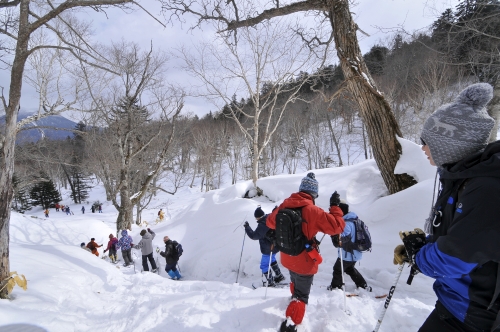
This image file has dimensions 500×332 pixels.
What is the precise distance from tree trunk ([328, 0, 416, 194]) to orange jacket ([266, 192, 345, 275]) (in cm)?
349

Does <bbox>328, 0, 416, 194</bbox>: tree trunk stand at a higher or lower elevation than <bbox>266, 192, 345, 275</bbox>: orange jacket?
higher

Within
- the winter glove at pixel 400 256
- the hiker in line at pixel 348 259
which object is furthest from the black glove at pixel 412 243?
the hiker in line at pixel 348 259

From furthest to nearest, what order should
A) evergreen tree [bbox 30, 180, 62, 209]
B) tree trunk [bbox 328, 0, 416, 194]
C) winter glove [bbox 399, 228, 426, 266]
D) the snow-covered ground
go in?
evergreen tree [bbox 30, 180, 62, 209], tree trunk [bbox 328, 0, 416, 194], the snow-covered ground, winter glove [bbox 399, 228, 426, 266]

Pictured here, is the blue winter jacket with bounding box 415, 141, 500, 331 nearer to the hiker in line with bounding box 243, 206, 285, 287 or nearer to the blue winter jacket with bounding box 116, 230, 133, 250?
the hiker in line with bounding box 243, 206, 285, 287

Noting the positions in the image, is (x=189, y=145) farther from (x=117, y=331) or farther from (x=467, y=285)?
(x=467, y=285)

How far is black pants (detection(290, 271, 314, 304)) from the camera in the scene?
2.81 meters

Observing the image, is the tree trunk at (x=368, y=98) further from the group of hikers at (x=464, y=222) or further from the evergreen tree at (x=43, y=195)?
the evergreen tree at (x=43, y=195)

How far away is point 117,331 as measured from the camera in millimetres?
3084

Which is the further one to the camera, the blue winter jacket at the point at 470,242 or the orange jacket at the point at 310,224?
the orange jacket at the point at 310,224

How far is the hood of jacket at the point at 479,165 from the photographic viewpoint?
1147mm

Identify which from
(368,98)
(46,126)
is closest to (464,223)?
(368,98)

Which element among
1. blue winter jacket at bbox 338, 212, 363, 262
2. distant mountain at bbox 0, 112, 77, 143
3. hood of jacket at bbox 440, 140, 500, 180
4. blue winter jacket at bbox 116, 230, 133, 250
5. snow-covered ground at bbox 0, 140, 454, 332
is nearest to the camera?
hood of jacket at bbox 440, 140, 500, 180

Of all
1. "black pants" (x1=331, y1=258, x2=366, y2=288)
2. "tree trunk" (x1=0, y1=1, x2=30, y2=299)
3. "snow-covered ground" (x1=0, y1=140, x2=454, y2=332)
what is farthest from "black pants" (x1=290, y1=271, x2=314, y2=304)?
"tree trunk" (x1=0, y1=1, x2=30, y2=299)

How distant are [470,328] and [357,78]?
4.99 meters
